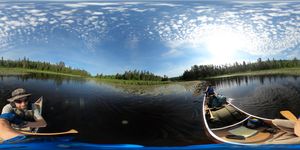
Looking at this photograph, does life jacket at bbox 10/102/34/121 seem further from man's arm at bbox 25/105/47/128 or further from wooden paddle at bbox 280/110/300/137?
wooden paddle at bbox 280/110/300/137

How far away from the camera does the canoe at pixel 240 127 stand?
21.2 feet

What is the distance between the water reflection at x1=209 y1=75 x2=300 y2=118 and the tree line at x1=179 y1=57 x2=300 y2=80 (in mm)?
117

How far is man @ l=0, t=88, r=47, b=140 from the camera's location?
6.30m

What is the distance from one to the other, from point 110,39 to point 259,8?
6.70ft

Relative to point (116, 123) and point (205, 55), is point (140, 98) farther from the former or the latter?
point (205, 55)

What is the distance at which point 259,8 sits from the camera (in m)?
7.02

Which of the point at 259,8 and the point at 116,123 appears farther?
the point at 259,8

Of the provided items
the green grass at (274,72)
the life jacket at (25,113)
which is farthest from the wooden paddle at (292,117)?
the life jacket at (25,113)

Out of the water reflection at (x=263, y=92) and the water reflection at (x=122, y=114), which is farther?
Answer: the water reflection at (x=263, y=92)

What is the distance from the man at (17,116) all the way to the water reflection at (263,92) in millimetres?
2182

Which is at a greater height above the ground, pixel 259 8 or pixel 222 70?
pixel 259 8

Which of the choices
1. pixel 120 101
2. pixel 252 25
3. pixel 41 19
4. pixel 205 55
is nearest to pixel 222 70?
pixel 205 55

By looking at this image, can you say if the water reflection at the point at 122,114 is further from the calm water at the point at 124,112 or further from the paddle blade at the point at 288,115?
the paddle blade at the point at 288,115

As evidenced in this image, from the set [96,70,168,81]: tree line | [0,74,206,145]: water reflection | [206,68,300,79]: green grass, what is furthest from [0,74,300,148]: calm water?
[206,68,300,79]: green grass
